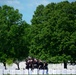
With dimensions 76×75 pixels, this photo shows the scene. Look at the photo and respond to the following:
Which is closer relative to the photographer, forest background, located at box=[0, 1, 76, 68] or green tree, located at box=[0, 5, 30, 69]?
forest background, located at box=[0, 1, 76, 68]

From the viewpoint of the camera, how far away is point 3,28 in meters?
60.6

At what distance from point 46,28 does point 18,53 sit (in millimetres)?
12638

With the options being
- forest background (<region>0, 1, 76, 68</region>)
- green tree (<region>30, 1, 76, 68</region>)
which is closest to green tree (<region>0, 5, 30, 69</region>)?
forest background (<region>0, 1, 76, 68</region>)

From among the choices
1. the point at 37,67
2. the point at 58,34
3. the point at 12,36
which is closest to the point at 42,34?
the point at 58,34

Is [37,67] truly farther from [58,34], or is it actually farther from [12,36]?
[12,36]

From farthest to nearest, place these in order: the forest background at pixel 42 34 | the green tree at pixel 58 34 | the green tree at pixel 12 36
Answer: the green tree at pixel 12 36 < the forest background at pixel 42 34 < the green tree at pixel 58 34

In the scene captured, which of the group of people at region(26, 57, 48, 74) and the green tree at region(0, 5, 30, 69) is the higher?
the green tree at region(0, 5, 30, 69)

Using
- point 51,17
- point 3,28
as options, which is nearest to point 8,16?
point 3,28

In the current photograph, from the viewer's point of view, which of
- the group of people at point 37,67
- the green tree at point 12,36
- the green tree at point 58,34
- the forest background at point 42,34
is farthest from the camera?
the green tree at point 12,36

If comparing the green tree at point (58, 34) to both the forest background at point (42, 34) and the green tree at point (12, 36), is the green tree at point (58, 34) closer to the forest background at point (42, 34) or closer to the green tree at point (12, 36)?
the forest background at point (42, 34)

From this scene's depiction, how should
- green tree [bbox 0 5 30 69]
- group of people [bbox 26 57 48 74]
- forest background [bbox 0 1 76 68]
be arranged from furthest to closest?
green tree [bbox 0 5 30 69], forest background [bbox 0 1 76 68], group of people [bbox 26 57 48 74]

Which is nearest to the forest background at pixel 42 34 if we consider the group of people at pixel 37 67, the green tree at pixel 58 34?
the green tree at pixel 58 34

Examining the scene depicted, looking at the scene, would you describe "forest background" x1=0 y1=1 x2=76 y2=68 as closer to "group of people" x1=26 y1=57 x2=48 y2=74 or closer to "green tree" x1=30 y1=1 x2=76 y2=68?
"green tree" x1=30 y1=1 x2=76 y2=68

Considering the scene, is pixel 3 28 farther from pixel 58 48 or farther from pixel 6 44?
pixel 58 48
